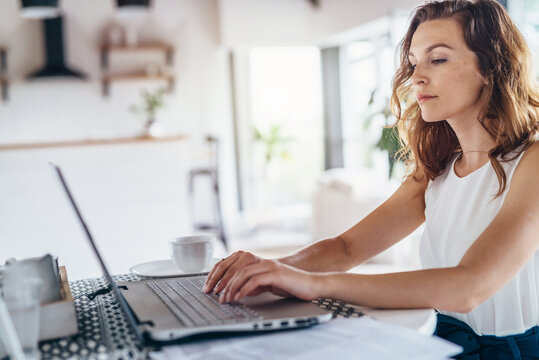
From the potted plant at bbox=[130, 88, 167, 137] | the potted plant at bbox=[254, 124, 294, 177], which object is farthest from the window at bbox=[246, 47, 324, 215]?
the potted plant at bbox=[130, 88, 167, 137]

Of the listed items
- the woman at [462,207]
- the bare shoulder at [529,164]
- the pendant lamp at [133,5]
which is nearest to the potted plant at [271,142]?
the pendant lamp at [133,5]

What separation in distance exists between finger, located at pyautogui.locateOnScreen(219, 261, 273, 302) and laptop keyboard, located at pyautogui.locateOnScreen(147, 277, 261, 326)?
2 cm

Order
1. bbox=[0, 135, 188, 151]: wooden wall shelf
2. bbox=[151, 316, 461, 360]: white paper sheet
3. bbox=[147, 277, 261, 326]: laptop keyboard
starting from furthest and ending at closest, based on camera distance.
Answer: bbox=[0, 135, 188, 151]: wooden wall shelf
bbox=[147, 277, 261, 326]: laptop keyboard
bbox=[151, 316, 461, 360]: white paper sheet

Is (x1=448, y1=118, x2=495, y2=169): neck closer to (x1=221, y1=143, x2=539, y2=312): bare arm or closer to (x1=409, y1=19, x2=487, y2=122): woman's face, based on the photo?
(x1=409, y1=19, x2=487, y2=122): woman's face

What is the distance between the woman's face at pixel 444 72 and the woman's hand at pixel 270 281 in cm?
49

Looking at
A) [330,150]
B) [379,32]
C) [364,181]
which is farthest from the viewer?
[330,150]

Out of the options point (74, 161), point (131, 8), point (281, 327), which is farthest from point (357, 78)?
point (281, 327)

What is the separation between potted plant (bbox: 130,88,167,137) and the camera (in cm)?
519

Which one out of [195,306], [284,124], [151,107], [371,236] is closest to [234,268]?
[195,306]

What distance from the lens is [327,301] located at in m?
1.00

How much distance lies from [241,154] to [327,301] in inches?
250

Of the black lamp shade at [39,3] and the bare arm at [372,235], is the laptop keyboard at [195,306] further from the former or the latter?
the black lamp shade at [39,3]

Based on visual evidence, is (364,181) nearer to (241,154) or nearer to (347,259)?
(241,154)

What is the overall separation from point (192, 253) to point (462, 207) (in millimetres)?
552
